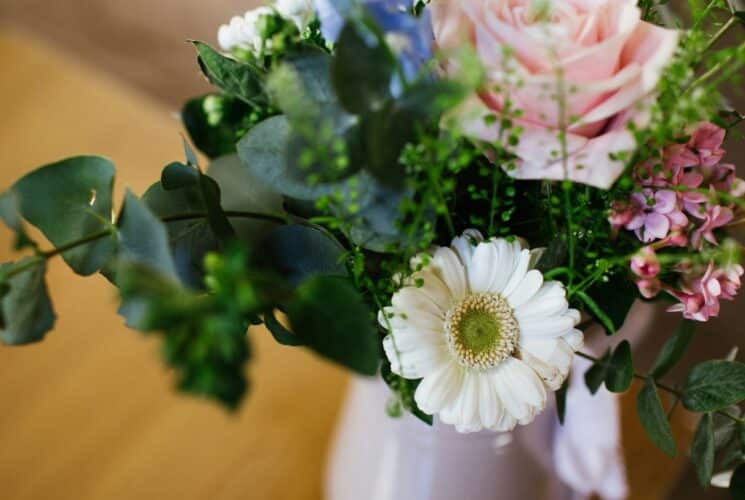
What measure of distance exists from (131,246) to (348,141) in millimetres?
104

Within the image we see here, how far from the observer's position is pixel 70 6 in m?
1.13

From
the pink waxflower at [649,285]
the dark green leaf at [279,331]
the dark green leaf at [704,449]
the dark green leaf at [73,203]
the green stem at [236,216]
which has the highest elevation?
the dark green leaf at [73,203]

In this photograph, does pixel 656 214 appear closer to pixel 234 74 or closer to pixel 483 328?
pixel 483 328

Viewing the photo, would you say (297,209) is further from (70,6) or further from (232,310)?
(70,6)

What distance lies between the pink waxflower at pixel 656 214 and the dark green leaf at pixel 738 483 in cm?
Result: 17

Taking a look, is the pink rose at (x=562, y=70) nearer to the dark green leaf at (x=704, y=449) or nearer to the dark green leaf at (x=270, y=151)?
the dark green leaf at (x=270, y=151)

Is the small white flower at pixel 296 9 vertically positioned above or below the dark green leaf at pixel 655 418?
above

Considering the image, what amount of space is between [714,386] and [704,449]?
41mm

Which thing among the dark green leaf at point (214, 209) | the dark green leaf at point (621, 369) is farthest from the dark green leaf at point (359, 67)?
the dark green leaf at point (621, 369)

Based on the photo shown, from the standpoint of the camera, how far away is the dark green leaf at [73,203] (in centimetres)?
38

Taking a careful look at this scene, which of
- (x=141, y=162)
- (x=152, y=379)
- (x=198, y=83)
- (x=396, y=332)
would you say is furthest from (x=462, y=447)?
(x=198, y=83)

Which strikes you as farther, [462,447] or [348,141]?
[462,447]

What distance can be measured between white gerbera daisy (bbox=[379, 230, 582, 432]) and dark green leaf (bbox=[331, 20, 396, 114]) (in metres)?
0.09

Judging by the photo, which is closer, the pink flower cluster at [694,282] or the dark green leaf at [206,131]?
the pink flower cluster at [694,282]
